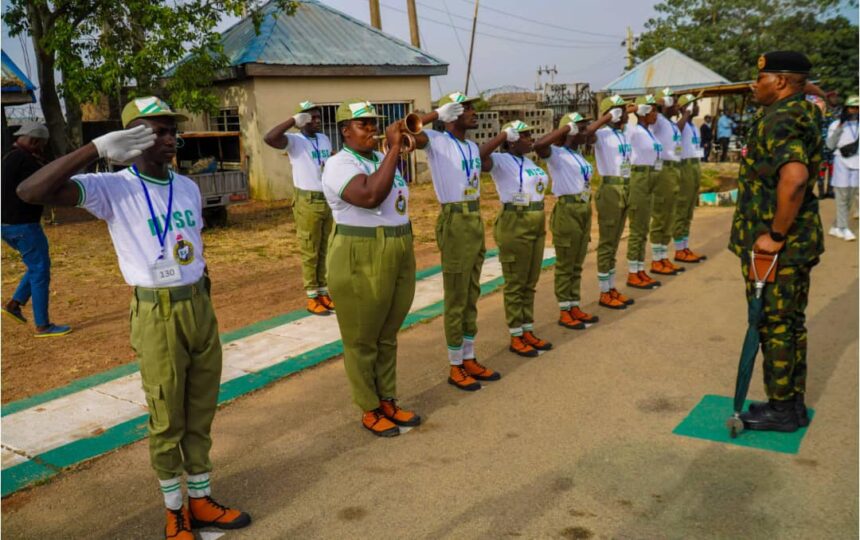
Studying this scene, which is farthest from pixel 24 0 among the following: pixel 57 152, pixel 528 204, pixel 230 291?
pixel 528 204

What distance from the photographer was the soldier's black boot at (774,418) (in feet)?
14.2

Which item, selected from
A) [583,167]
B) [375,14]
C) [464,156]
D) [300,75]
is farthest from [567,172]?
[375,14]

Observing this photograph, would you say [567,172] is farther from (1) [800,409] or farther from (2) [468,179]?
(1) [800,409]

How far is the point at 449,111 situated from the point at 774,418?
9.72ft

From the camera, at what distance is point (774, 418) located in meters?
4.35

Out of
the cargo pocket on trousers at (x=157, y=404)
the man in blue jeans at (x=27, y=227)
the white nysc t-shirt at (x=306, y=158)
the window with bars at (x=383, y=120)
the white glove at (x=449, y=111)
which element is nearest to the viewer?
the cargo pocket on trousers at (x=157, y=404)

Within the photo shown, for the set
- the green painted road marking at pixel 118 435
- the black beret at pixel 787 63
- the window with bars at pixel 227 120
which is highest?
the window with bars at pixel 227 120

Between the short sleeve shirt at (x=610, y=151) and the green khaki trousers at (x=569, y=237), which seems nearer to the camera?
the green khaki trousers at (x=569, y=237)

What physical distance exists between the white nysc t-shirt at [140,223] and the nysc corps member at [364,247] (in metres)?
1.08

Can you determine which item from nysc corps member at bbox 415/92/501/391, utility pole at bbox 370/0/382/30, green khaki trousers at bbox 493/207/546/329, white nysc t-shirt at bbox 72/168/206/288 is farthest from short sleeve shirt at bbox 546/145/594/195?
utility pole at bbox 370/0/382/30

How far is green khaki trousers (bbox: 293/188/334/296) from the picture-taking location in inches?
295

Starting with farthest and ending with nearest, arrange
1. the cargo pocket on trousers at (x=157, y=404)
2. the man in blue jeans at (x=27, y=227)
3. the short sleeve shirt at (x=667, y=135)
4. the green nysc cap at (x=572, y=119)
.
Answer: the short sleeve shirt at (x=667, y=135) < the green nysc cap at (x=572, y=119) < the man in blue jeans at (x=27, y=227) < the cargo pocket on trousers at (x=157, y=404)

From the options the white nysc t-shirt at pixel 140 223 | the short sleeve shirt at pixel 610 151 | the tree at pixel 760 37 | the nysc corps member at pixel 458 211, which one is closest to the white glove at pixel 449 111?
the nysc corps member at pixel 458 211

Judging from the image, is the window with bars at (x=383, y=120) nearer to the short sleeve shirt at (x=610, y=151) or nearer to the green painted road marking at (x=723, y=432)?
the short sleeve shirt at (x=610, y=151)
